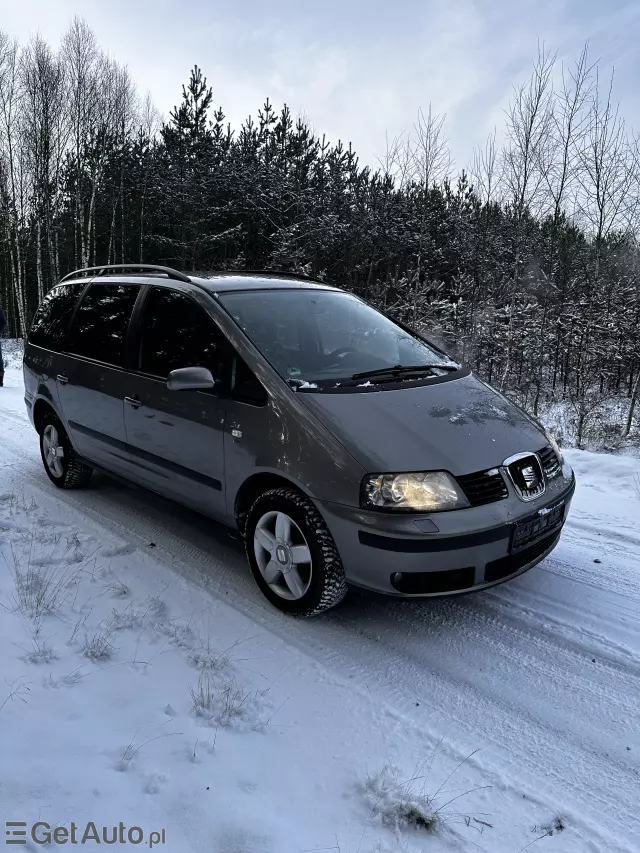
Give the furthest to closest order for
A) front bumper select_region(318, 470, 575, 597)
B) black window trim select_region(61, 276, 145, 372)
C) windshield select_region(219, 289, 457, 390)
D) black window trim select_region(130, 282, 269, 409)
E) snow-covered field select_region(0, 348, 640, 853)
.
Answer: black window trim select_region(61, 276, 145, 372) < black window trim select_region(130, 282, 269, 409) < windshield select_region(219, 289, 457, 390) < front bumper select_region(318, 470, 575, 597) < snow-covered field select_region(0, 348, 640, 853)

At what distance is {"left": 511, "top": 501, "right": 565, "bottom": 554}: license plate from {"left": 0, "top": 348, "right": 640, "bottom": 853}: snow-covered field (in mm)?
505

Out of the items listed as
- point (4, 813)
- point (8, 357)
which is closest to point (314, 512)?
point (4, 813)

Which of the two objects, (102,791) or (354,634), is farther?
(354,634)

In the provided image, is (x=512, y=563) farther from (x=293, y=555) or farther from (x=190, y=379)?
(x=190, y=379)

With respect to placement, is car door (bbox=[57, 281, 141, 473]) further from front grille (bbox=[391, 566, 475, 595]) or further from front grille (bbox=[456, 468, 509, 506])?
front grille (bbox=[456, 468, 509, 506])

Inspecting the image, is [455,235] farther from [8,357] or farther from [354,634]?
[354,634]

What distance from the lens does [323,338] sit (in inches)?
148

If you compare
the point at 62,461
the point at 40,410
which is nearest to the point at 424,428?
the point at 62,461

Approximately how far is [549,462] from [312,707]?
181 centimetres

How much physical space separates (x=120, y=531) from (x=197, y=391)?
1430mm

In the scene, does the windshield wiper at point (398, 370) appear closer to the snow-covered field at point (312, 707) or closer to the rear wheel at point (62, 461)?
the snow-covered field at point (312, 707)

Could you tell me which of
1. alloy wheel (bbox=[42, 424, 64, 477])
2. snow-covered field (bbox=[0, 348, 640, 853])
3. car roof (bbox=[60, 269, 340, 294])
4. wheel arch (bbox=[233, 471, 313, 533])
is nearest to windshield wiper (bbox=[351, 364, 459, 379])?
wheel arch (bbox=[233, 471, 313, 533])

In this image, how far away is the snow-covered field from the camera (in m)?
1.90

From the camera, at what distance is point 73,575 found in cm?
352
